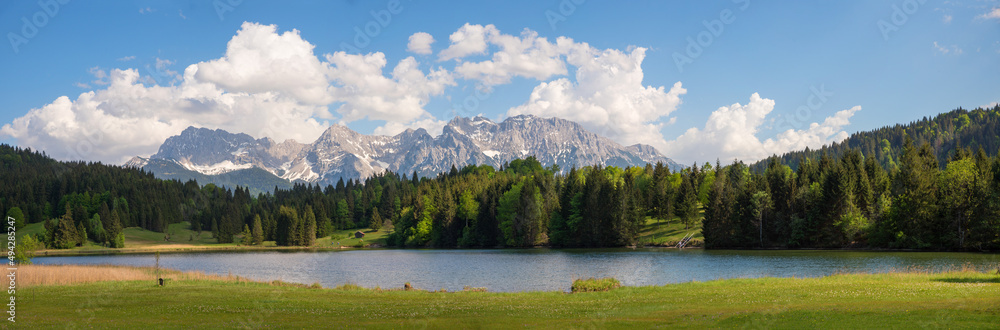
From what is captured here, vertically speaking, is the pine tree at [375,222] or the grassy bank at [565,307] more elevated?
the pine tree at [375,222]

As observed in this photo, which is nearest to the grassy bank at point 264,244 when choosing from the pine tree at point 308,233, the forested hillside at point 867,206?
the pine tree at point 308,233

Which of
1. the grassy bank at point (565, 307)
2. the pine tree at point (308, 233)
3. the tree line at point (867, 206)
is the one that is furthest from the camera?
the pine tree at point (308, 233)

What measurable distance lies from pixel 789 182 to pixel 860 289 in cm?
8328

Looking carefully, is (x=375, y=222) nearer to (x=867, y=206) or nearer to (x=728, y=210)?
(x=728, y=210)

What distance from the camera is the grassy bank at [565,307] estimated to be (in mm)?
20750

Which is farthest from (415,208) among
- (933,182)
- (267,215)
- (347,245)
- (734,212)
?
(933,182)

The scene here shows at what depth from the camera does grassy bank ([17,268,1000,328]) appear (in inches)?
817

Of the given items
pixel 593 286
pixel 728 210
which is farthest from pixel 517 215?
pixel 593 286

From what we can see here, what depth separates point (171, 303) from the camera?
1140 inches

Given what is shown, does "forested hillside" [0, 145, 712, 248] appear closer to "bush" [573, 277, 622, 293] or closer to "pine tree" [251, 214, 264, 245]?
"pine tree" [251, 214, 264, 245]

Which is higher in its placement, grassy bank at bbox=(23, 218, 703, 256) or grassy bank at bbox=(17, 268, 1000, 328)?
grassy bank at bbox=(17, 268, 1000, 328)

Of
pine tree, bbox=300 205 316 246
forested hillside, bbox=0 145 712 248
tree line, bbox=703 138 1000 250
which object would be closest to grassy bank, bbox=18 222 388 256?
pine tree, bbox=300 205 316 246

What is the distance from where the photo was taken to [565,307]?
1081 inches

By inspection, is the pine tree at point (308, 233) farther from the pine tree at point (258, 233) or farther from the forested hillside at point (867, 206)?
the forested hillside at point (867, 206)
